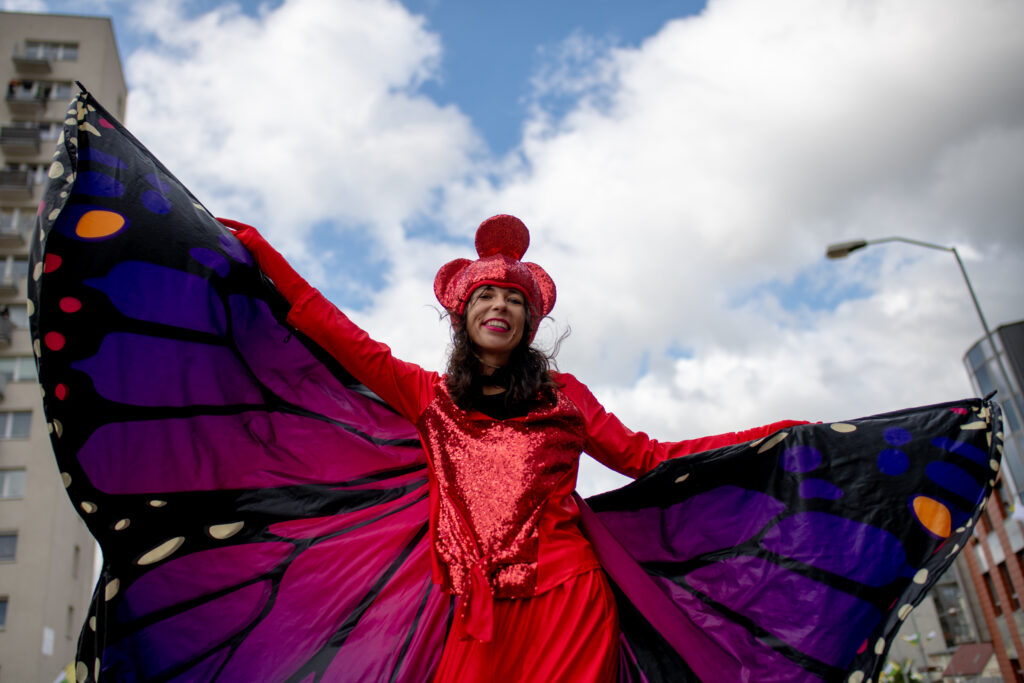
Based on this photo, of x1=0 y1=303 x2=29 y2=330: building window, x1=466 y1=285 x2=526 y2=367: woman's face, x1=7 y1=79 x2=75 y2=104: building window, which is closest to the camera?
x1=466 y1=285 x2=526 y2=367: woman's face

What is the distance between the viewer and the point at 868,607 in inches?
106

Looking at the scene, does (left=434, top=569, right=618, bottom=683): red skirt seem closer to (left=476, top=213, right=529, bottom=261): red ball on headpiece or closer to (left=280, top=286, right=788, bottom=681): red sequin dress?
(left=280, top=286, right=788, bottom=681): red sequin dress

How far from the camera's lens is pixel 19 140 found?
27078 mm

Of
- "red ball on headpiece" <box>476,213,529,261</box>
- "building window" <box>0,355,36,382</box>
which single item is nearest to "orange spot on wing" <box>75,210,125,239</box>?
"red ball on headpiece" <box>476,213,529,261</box>

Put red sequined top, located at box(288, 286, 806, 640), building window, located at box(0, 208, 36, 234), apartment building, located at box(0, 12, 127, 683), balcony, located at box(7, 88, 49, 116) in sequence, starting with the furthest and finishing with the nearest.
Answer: balcony, located at box(7, 88, 49, 116)
building window, located at box(0, 208, 36, 234)
apartment building, located at box(0, 12, 127, 683)
red sequined top, located at box(288, 286, 806, 640)

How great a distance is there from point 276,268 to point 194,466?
32.0 inches

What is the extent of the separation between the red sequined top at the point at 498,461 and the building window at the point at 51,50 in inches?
1261

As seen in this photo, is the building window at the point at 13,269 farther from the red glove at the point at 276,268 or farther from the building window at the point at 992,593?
the building window at the point at 992,593

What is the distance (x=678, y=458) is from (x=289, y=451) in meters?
1.54

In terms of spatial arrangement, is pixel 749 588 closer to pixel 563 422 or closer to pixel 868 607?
pixel 868 607

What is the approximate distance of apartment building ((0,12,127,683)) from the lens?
73.0 feet

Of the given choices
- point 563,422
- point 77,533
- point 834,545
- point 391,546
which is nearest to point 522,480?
point 563,422

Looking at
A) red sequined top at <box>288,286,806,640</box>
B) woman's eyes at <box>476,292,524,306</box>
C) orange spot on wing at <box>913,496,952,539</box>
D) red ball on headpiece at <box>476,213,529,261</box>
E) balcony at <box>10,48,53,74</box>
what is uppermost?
balcony at <box>10,48,53,74</box>

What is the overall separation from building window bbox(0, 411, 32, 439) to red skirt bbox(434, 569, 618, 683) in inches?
1058
